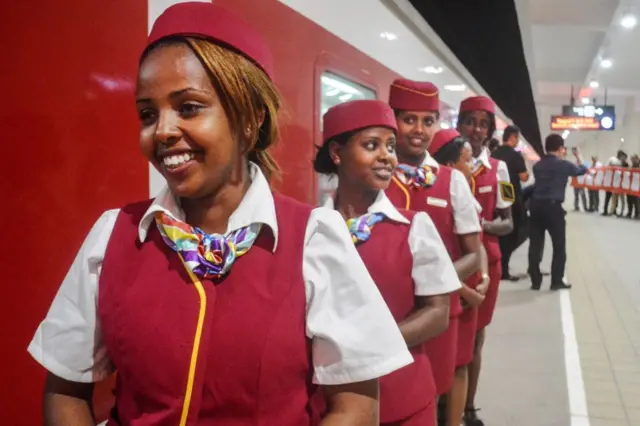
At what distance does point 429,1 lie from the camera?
33.3ft

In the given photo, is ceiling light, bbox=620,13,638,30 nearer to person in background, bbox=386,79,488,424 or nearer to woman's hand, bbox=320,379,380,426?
person in background, bbox=386,79,488,424

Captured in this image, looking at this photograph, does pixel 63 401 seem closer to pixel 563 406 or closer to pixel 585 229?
pixel 563 406

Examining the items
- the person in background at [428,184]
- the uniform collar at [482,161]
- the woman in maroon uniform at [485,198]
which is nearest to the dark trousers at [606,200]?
the woman in maroon uniform at [485,198]

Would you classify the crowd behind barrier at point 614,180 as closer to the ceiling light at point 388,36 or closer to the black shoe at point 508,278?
the black shoe at point 508,278

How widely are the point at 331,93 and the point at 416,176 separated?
2.10 ft

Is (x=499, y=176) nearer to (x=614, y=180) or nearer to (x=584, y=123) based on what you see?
(x=614, y=180)

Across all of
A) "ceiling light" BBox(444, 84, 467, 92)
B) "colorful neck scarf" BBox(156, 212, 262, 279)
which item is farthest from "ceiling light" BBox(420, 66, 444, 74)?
"colorful neck scarf" BBox(156, 212, 262, 279)

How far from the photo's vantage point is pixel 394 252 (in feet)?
6.17

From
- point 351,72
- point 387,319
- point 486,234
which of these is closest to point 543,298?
point 486,234

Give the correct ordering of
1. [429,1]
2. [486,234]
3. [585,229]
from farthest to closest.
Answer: [585,229], [429,1], [486,234]

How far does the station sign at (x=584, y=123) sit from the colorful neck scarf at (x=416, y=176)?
2266cm

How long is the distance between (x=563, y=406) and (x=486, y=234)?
1.28 metres

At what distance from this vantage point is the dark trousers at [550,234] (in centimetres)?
715

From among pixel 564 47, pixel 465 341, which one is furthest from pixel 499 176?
pixel 564 47
